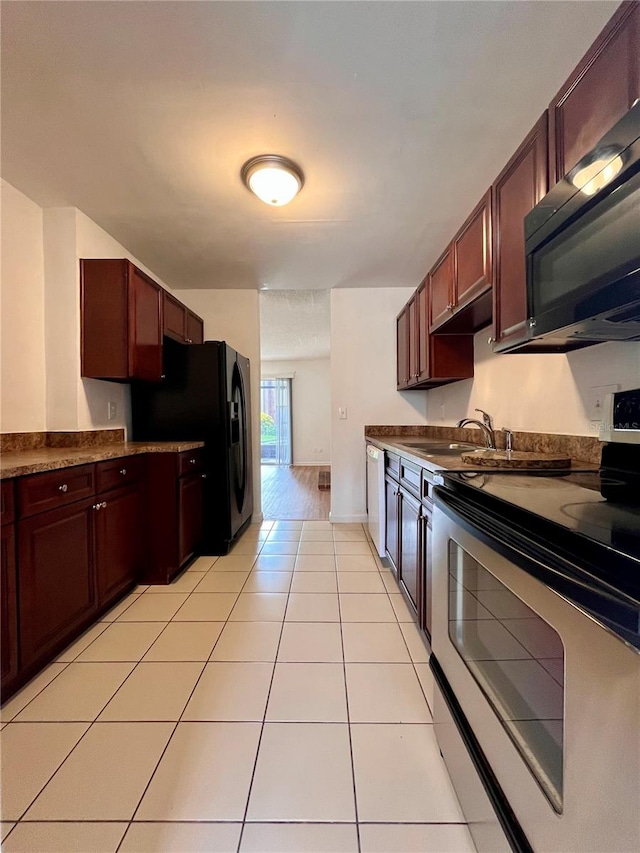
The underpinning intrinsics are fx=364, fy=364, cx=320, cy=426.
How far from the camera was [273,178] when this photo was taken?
191 cm

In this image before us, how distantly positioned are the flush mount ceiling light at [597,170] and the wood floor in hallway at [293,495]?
3528mm

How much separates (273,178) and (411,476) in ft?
5.64

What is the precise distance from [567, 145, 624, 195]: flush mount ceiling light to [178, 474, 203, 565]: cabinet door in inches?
94.5

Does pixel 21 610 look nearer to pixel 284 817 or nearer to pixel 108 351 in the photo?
pixel 284 817

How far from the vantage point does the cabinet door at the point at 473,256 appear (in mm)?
1654

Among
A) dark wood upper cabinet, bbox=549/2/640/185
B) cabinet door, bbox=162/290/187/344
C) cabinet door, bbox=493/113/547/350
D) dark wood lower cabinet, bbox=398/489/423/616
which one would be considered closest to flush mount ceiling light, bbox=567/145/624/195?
dark wood upper cabinet, bbox=549/2/640/185

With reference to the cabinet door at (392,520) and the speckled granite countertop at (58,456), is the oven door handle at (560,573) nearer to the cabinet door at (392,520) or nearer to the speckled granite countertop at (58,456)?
the cabinet door at (392,520)

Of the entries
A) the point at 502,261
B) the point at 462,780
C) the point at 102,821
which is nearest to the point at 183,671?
the point at 102,821

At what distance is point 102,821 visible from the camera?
0.97 metres

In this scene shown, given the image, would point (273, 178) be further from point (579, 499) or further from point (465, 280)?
point (579, 499)

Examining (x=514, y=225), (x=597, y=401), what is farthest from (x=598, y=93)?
(x=597, y=401)

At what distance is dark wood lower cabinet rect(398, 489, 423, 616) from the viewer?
170 centimetres

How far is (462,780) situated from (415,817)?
0.19m

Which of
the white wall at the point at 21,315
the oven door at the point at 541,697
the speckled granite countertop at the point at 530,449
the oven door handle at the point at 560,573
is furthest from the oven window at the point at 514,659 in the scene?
the white wall at the point at 21,315
